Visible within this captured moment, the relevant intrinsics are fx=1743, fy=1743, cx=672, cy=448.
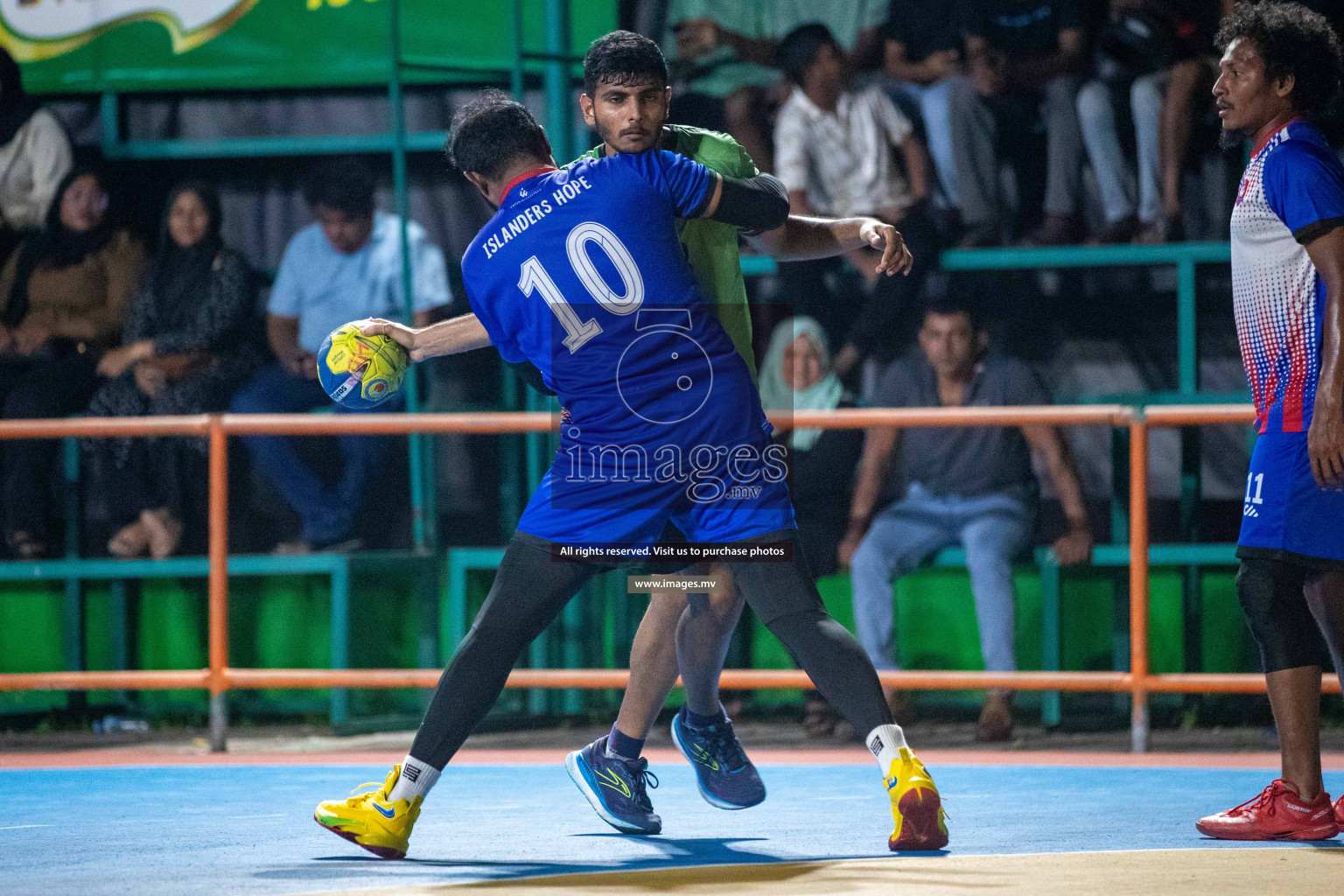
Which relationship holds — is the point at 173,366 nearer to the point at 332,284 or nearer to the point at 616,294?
the point at 332,284

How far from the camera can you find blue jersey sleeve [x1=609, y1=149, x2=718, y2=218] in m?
4.24

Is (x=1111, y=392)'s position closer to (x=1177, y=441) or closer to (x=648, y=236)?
(x=1177, y=441)

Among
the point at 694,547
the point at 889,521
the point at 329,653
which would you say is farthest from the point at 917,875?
the point at 329,653

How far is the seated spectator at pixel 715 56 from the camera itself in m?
9.27

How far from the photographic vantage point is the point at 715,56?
9391 mm

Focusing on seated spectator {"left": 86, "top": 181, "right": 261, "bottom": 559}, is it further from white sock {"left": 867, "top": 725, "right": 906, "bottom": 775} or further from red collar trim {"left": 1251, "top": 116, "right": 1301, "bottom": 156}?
→ red collar trim {"left": 1251, "top": 116, "right": 1301, "bottom": 156}

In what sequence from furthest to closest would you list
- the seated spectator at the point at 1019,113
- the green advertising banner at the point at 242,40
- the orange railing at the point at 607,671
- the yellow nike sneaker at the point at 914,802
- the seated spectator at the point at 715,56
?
the green advertising banner at the point at 242,40
the seated spectator at the point at 715,56
the seated spectator at the point at 1019,113
the orange railing at the point at 607,671
the yellow nike sneaker at the point at 914,802

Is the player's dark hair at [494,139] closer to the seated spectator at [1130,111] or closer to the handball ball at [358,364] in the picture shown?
the handball ball at [358,364]

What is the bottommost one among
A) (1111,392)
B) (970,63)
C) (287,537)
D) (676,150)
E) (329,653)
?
(329,653)

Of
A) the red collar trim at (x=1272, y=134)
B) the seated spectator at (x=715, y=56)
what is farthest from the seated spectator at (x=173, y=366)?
the red collar trim at (x=1272, y=134)

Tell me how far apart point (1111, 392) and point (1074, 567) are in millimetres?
1643

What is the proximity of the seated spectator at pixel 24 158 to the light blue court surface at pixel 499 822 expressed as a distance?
405 cm

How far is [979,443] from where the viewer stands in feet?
24.8

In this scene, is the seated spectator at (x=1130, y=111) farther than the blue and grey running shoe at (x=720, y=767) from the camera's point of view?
Yes
